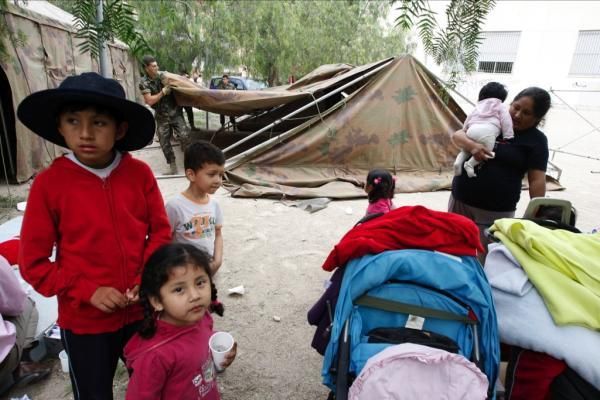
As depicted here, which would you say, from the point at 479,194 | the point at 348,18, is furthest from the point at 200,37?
the point at 479,194

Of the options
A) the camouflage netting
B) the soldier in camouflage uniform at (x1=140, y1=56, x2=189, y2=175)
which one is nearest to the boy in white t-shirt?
the camouflage netting

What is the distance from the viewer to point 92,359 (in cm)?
137

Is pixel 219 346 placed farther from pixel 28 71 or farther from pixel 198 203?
pixel 28 71

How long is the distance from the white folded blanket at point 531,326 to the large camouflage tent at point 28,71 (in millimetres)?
5257

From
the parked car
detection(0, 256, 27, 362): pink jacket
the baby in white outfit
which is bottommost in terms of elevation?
detection(0, 256, 27, 362): pink jacket

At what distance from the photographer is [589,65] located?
1523cm

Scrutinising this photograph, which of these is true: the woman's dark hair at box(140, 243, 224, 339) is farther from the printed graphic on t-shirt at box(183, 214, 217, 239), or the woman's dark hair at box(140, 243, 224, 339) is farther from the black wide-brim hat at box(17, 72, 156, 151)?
the printed graphic on t-shirt at box(183, 214, 217, 239)

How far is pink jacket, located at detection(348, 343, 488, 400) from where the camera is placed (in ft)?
4.04

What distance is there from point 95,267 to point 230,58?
Result: 1199 cm

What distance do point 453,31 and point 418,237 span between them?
817 mm

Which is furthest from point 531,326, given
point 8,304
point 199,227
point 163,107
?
point 163,107

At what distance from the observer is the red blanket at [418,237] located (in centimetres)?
153

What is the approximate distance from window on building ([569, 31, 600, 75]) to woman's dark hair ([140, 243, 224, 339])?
19333mm

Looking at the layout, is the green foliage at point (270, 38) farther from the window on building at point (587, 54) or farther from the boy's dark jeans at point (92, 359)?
the boy's dark jeans at point (92, 359)
